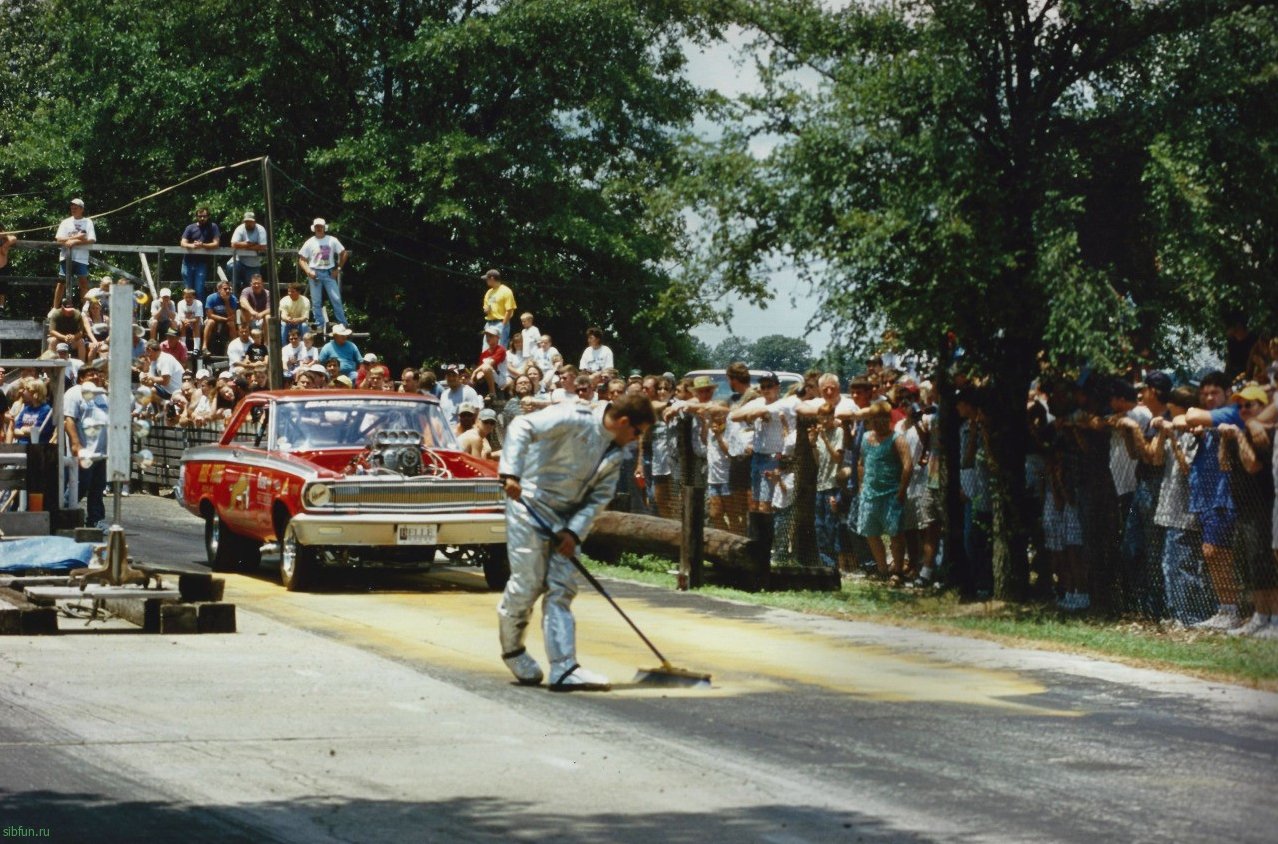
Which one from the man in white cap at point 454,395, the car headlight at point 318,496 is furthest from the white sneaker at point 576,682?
the man in white cap at point 454,395

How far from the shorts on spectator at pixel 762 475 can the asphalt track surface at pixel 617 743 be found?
3815 millimetres

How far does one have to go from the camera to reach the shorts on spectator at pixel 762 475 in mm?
16984

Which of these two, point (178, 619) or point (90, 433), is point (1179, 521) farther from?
point (90, 433)

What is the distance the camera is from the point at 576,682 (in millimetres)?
10391

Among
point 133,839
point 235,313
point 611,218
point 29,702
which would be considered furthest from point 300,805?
point 611,218

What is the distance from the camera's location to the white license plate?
15.3 meters

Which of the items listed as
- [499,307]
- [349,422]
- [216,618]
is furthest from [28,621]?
[499,307]

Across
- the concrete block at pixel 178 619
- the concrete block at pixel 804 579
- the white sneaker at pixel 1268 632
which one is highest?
the concrete block at pixel 804 579

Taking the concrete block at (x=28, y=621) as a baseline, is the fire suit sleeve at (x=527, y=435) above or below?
above

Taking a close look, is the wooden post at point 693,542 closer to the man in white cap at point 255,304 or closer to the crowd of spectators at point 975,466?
the crowd of spectators at point 975,466

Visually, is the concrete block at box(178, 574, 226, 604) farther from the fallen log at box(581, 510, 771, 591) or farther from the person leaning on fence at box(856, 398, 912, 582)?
the person leaning on fence at box(856, 398, 912, 582)

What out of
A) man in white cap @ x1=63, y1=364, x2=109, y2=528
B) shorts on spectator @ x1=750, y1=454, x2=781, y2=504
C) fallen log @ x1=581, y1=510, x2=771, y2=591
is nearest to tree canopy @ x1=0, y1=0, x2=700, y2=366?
man in white cap @ x1=63, y1=364, x2=109, y2=528

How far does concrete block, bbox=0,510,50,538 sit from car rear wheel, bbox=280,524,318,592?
2.34 meters

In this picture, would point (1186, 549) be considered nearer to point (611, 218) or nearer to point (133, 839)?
point (133, 839)
